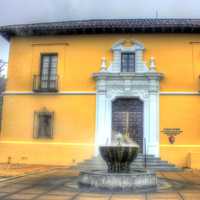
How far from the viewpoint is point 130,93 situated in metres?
16.9

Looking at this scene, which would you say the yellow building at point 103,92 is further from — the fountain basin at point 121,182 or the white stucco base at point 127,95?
the fountain basin at point 121,182

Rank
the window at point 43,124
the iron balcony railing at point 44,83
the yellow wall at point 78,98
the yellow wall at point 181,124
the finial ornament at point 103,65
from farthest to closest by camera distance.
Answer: the iron balcony railing at point 44,83, the window at point 43,124, the finial ornament at point 103,65, the yellow wall at point 78,98, the yellow wall at point 181,124

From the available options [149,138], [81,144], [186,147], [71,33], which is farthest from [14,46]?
[186,147]

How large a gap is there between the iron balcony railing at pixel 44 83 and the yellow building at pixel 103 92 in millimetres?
53

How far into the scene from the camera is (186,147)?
53.5ft

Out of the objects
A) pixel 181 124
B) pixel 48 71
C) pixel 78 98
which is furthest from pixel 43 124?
pixel 181 124

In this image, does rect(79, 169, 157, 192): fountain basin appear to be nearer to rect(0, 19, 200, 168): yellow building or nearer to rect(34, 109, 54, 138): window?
rect(0, 19, 200, 168): yellow building

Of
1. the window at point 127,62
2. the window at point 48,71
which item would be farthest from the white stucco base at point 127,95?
the window at point 48,71

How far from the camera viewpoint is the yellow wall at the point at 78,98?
16609 mm

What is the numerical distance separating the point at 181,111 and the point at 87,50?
227 inches

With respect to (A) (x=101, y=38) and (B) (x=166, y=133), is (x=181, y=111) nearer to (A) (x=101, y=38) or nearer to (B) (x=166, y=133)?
(B) (x=166, y=133)

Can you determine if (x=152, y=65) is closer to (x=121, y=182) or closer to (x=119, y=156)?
(x=119, y=156)

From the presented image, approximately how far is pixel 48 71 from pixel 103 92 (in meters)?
3.32

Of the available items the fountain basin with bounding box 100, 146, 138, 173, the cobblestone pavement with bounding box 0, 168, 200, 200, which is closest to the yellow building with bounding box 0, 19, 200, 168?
the fountain basin with bounding box 100, 146, 138, 173
